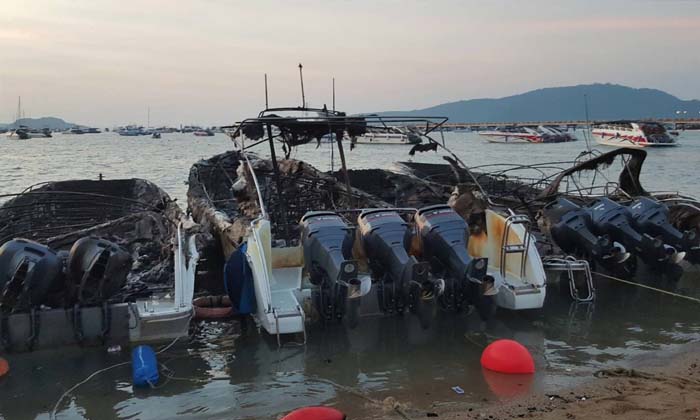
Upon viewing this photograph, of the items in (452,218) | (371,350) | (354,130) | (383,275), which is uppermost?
(354,130)

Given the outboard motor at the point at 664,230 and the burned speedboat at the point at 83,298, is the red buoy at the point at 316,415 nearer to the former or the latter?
the burned speedboat at the point at 83,298

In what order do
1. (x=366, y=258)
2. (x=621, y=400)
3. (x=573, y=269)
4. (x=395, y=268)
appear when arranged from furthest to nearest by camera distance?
(x=573, y=269), (x=366, y=258), (x=395, y=268), (x=621, y=400)

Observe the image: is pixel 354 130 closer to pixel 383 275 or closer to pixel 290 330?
pixel 383 275

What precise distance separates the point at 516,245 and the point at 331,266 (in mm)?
2875

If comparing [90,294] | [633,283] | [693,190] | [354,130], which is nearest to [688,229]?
[633,283]

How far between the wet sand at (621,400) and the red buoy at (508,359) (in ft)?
1.91

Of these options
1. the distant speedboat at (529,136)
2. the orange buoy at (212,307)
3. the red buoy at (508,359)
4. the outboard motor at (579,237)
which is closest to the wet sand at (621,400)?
the red buoy at (508,359)

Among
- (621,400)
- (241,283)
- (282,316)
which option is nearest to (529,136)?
(241,283)

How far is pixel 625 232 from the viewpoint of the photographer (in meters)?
9.96

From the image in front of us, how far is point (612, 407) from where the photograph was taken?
540 centimetres

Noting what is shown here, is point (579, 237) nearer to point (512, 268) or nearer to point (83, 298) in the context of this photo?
point (512, 268)

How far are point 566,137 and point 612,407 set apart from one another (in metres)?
81.2

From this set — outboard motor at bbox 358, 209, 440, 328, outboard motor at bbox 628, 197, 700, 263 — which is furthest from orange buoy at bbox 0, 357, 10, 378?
outboard motor at bbox 628, 197, 700, 263

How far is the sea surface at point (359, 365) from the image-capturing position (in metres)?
5.88
